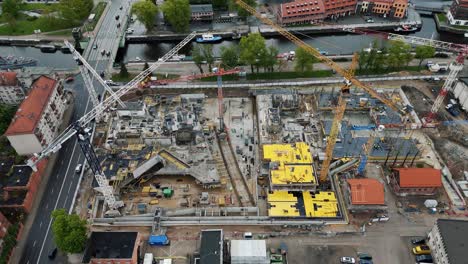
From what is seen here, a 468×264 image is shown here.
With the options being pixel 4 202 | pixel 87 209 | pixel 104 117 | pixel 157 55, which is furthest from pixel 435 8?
pixel 4 202

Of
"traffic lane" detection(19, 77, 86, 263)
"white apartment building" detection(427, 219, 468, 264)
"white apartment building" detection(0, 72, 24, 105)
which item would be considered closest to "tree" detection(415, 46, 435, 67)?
"white apartment building" detection(427, 219, 468, 264)

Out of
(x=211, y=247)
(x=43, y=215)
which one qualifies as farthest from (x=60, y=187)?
(x=211, y=247)

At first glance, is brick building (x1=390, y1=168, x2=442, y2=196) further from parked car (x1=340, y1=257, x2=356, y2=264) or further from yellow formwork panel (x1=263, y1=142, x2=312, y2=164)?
parked car (x1=340, y1=257, x2=356, y2=264)

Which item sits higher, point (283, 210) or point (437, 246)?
point (283, 210)

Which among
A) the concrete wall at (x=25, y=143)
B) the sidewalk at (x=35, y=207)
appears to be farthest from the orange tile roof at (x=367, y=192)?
the concrete wall at (x=25, y=143)

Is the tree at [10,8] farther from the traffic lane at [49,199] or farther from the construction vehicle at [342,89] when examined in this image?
the construction vehicle at [342,89]

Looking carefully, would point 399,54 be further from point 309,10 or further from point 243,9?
point 243,9
